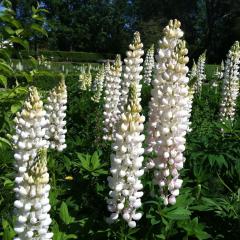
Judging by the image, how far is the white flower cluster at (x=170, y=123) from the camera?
3967mm

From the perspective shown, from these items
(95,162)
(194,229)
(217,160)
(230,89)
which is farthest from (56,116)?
(230,89)

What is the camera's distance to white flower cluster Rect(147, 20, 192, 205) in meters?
3.97

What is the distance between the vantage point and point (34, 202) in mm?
2846

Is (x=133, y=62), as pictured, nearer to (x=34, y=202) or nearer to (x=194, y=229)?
(x=194, y=229)

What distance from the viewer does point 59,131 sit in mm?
5512

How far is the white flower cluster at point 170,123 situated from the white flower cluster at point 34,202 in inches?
50.5

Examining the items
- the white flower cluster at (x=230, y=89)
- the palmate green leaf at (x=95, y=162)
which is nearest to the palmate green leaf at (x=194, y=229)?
the palmate green leaf at (x=95, y=162)

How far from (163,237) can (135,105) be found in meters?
1.09

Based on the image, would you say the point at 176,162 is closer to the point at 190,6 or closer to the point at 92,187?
the point at 92,187

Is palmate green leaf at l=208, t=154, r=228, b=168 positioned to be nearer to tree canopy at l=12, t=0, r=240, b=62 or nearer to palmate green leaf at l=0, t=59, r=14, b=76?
palmate green leaf at l=0, t=59, r=14, b=76

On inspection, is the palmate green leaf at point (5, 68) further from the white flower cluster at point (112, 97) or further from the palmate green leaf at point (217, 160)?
the white flower cluster at point (112, 97)

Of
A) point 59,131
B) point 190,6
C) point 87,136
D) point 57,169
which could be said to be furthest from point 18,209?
point 190,6

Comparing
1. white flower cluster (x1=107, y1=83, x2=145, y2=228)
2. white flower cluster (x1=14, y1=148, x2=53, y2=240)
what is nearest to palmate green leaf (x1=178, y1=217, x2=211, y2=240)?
white flower cluster (x1=107, y1=83, x2=145, y2=228)

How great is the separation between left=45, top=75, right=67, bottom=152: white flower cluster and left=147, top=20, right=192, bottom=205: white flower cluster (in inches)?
64.6
